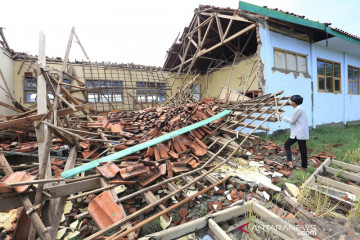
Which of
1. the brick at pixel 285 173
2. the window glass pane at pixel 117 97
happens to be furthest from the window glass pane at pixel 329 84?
the window glass pane at pixel 117 97

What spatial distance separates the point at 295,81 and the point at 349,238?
719 centimetres

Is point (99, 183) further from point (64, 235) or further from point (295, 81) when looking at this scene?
point (295, 81)

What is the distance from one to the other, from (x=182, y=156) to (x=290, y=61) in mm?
7193

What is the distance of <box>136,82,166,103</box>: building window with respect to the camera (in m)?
10.7

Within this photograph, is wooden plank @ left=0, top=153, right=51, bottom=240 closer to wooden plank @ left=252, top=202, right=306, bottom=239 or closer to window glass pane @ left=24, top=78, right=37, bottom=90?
wooden plank @ left=252, top=202, right=306, bottom=239

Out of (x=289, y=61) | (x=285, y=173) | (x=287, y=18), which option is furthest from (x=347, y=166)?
(x=287, y=18)

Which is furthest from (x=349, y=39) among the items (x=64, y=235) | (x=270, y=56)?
(x=64, y=235)

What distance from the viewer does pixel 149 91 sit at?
11148 millimetres

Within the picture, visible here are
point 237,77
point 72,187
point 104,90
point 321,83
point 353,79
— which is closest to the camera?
point 72,187

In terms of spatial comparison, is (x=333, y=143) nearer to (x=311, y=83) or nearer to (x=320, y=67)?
(x=311, y=83)

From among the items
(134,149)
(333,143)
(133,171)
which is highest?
(134,149)

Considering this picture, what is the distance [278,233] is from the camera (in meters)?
2.13

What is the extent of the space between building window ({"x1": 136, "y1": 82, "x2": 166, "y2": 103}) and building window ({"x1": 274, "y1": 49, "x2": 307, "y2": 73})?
6.44 metres

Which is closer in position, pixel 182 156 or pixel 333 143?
pixel 182 156
